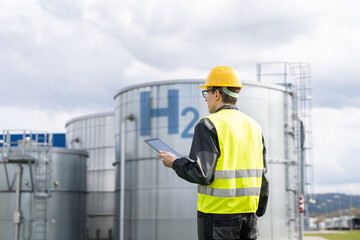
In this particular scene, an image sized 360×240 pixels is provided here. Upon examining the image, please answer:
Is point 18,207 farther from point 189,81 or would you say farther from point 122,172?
point 189,81

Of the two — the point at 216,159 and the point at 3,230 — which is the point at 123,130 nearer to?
the point at 3,230

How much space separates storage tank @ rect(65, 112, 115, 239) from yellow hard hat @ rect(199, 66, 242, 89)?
28.6 metres

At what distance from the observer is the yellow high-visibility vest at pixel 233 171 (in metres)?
3.57

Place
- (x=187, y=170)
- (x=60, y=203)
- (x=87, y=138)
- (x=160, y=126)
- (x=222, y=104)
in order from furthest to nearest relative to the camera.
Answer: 1. (x=87, y=138)
2. (x=60, y=203)
3. (x=160, y=126)
4. (x=222, y=104)
5. (x=187, y=170)

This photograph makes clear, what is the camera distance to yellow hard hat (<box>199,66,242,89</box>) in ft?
12.6

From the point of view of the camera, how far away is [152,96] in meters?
23.1

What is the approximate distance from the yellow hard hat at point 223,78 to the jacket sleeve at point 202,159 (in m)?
0.37

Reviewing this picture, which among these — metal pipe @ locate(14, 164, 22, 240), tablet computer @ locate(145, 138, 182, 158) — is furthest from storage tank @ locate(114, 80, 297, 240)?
tablet computer @ locate(145, 138, 182, 158)

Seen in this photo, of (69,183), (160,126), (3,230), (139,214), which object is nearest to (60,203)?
(69,183)

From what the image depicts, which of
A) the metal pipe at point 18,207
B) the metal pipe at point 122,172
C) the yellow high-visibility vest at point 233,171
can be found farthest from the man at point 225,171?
the metal pipe at point 18,207

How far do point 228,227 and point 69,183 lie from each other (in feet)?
79.9

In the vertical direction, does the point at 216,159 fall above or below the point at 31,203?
above

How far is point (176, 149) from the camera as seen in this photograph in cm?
2197

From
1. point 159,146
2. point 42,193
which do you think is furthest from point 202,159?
point 42,193
